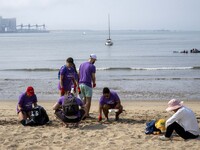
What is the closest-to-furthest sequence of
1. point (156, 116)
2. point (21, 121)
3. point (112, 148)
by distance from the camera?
1. point (112, 148)
2. point (21, 121)
3. point (156, 116)

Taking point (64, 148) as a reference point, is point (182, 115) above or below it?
above

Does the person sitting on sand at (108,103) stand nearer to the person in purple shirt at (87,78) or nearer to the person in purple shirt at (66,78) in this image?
the person in purple shirt at (87,78)

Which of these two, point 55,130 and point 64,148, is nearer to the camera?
point 64,148

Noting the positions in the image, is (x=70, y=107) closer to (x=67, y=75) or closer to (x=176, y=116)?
(x=67, y=75)

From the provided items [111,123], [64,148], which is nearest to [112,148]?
[64,148]

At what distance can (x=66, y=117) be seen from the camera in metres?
8.12

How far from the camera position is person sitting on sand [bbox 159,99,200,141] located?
7039 millimetres

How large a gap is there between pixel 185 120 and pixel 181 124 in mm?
107

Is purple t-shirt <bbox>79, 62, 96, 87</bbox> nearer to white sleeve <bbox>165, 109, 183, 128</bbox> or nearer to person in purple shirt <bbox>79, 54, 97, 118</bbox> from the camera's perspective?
person in purple shirt <bbox>79, 54, 97, 118</bbox>

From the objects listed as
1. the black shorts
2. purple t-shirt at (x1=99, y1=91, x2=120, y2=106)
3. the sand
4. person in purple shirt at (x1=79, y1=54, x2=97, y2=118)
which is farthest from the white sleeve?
person in purple shirt at (x1=79, y1=54, x2=97, y2=118)

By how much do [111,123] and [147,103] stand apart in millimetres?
5094

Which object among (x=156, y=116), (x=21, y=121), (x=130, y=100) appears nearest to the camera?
(x=21, y=121)

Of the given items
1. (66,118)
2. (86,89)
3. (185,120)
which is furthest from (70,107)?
(185,120)

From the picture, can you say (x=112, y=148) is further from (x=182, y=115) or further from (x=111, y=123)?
(x=111, y=123)
